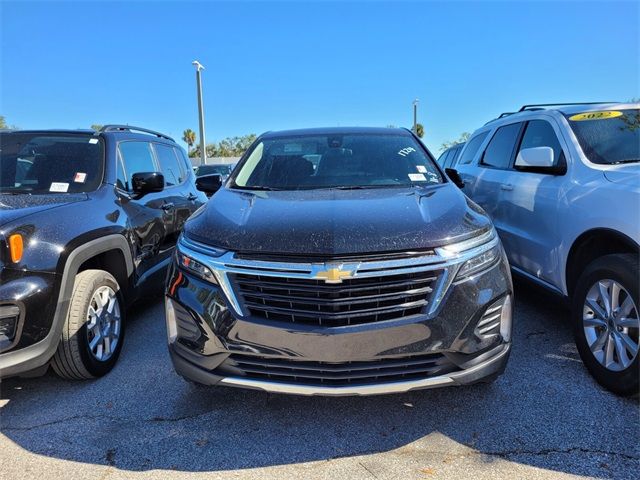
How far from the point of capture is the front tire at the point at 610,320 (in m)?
2.78

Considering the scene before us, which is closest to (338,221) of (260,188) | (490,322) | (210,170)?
(490,322)

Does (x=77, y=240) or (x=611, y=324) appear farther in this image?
(x=77, y=240)

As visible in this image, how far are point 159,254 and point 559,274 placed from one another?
3523 mm

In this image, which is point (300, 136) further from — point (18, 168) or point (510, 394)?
point (510, 394)

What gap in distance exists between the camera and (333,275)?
2.28m

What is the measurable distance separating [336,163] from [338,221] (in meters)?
1.27

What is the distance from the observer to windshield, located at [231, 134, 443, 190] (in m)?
3.49

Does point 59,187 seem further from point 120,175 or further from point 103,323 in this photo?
point 103,323

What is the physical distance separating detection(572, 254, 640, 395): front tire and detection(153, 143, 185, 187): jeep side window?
403cm

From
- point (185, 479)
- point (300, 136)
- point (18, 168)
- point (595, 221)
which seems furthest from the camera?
point (300, 136)

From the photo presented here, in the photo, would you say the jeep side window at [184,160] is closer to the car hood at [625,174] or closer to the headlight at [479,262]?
the headlight at [479,262]

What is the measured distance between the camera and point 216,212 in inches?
115

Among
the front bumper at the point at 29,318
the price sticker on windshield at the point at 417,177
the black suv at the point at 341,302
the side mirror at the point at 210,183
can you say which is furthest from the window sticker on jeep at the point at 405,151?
the front bumper at the point at 29,318

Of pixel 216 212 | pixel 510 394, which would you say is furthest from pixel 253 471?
pixel 510 394
